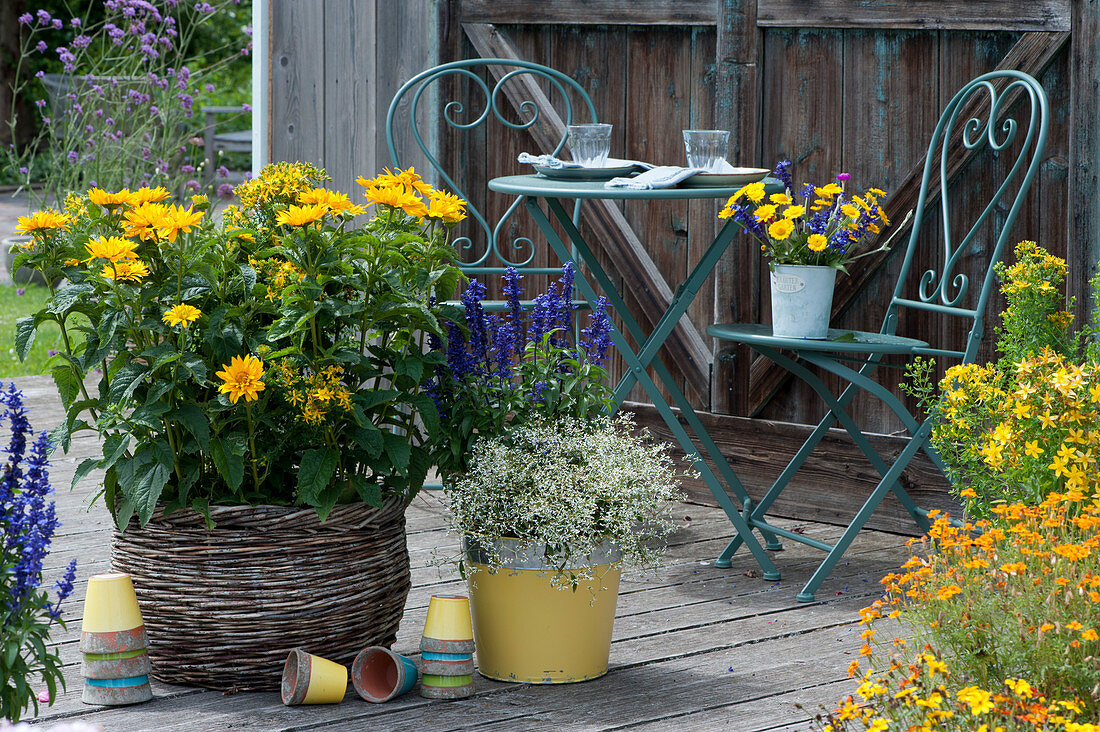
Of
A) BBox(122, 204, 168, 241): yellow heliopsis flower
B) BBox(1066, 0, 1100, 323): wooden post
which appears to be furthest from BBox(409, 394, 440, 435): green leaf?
BBox(1066, 0, 1100, 323): wooden post

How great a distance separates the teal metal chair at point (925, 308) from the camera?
3.33 meters

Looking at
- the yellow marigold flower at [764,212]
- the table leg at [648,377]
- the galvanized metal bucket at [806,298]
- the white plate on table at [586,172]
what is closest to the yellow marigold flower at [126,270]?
the table leg at [648,377]

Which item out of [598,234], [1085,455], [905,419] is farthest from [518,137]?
[1085,455]

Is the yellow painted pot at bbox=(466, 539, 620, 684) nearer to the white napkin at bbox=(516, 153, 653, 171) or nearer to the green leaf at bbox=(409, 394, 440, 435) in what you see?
the green leaf at bbox=(409, 394, 440, 435)

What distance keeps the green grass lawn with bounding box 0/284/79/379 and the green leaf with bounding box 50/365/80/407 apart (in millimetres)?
3267

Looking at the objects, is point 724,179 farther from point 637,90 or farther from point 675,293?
point 637,90

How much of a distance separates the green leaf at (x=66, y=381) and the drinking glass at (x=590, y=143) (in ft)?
4.97

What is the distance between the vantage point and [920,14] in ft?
12.6

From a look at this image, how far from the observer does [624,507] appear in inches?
108

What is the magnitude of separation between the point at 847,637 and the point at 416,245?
135 cm

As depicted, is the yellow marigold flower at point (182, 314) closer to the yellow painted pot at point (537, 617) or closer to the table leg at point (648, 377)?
the yellow painted pot at point (537, 617)

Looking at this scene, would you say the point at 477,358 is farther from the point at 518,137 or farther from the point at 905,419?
the point at 518,137

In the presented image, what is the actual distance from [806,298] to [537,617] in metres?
1.11

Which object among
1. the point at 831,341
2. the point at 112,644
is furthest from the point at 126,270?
the point at 831,341
